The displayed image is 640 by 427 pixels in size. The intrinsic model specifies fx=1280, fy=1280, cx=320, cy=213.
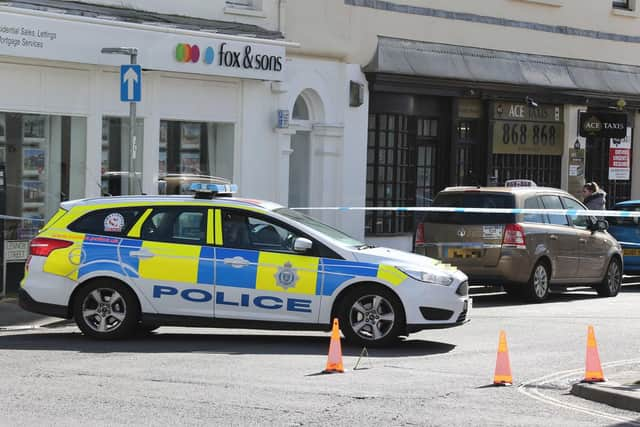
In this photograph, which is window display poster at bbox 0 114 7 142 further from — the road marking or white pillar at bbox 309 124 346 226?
the road marking

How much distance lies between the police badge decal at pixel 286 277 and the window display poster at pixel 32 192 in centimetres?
728

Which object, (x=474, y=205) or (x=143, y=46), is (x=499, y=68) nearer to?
(x=474, y=205)

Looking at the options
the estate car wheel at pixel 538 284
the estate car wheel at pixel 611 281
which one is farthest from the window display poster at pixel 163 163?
the estate car wheel at pixel 611 281

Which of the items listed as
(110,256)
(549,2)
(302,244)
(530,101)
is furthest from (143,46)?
(549,2)

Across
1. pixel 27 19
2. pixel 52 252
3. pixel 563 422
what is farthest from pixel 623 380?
pixel 27 19

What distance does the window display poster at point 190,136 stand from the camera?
21453 millimetres

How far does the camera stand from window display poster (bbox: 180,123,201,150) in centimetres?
2145

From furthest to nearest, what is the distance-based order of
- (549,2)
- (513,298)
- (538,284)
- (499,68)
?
(549,2)
(499,68)
(513,298)
(538,284)

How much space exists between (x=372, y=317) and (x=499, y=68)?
1478 cm

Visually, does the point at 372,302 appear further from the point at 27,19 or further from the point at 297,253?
the point at 27,19

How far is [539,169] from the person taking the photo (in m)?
28.7

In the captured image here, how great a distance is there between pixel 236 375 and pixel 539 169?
747 inches

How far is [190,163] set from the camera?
21703 millimetres

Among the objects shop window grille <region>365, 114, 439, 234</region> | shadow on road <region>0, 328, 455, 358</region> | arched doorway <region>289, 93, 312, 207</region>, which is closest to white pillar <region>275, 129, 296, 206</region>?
arched doorway <region>289, 93, 312, 207</region>
